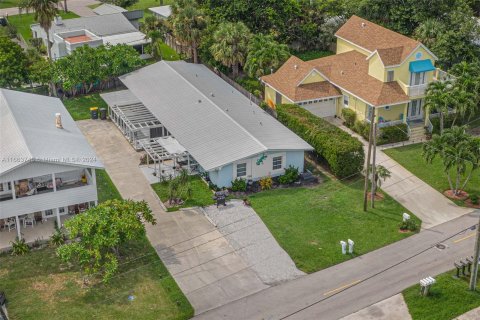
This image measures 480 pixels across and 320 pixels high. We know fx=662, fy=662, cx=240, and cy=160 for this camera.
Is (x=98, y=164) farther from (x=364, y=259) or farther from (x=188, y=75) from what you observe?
(x=188, y=75)

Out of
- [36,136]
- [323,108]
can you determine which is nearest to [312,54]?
[323,108]

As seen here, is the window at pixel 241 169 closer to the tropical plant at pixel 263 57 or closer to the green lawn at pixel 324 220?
the green lawn at pixel 324 220

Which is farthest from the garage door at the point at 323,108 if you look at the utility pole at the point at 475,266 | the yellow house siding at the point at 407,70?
the utility pole at the point at 475,266

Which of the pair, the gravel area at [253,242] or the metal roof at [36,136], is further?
the metal roof at [36,136]

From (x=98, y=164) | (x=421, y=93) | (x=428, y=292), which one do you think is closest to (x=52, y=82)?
(x=98, y=164)

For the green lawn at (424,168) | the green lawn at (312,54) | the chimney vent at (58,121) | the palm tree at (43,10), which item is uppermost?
the palm tree at (43,10)

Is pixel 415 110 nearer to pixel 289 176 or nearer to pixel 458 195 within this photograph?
pixel 458 195
